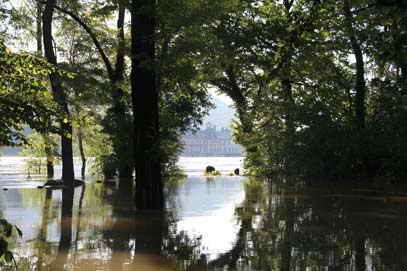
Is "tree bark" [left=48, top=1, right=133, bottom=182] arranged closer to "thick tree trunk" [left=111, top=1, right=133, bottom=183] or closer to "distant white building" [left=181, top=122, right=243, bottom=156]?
"thick tree trunk" [left=111, top=1, right=133, bottom=183]

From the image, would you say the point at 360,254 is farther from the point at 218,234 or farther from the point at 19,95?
the point at 19,95

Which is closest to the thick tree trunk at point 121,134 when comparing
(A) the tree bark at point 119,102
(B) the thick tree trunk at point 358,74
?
(A) the tree bark at point 119,102

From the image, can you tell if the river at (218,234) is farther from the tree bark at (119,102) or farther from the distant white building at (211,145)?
the distant white building at (211,145)

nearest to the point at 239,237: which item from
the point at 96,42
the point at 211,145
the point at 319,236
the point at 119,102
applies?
the point at 319,236

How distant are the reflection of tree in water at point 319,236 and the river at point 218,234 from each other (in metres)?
0.01

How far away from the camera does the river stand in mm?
7480

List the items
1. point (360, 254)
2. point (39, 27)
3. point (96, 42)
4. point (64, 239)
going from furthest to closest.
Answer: point (39, 27)
point (96, 42)
point (64, 239)
point (360, 254)

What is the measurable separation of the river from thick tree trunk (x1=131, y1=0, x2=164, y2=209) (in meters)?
0.63

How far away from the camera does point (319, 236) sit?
370 inches

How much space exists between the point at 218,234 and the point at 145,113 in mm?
4667

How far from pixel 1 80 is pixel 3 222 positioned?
2.54 metres

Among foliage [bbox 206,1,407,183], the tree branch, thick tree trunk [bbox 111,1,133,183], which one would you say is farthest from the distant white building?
thick tree trunk [bbox 111,1,133,183]

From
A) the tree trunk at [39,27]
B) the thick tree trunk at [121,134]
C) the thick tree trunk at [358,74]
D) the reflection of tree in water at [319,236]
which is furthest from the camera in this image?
the tree trunk at [39,27]

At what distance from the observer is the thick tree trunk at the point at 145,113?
1333cm
